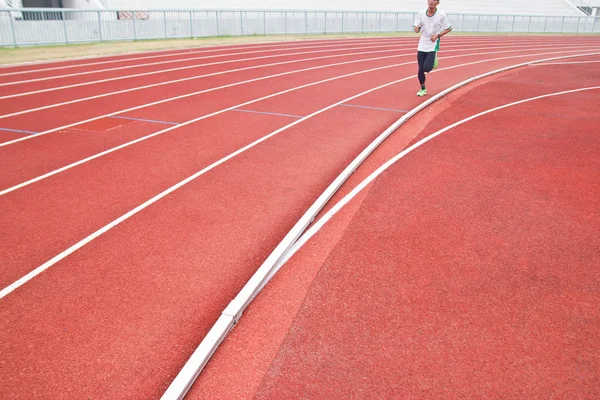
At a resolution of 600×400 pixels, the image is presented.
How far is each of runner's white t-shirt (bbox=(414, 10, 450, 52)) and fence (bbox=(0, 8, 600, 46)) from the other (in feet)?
43.5

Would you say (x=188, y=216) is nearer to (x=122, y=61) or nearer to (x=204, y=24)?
(x=122, y=61)

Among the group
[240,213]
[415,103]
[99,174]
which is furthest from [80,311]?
[415,103]

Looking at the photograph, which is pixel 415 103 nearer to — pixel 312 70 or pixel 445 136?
pixel 445 136

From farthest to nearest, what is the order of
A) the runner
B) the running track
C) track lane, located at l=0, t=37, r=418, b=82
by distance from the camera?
track lane, located at l=0, t=37, r=418, b=82
the runner
the running track

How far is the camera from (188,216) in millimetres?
5406

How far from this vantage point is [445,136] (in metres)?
8.53

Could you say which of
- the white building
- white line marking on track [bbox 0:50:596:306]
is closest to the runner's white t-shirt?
white line marking on track [bbox 0:50:596:306]

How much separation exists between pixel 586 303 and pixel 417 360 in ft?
5.08

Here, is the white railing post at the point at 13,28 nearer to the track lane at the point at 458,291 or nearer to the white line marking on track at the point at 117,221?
the white line marking on track at the point at 117,221

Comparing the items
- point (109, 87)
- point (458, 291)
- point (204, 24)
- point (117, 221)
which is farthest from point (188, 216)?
point (204, 24)

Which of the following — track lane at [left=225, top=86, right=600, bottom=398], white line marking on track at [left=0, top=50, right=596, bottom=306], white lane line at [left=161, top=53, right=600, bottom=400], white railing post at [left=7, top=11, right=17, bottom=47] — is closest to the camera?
white lane line at [left=161, top=53, right=600, bottom=400]

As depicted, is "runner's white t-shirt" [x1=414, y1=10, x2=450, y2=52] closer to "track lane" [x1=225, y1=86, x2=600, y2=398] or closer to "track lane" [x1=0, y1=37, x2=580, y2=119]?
"track lane" [x1=225, y1=86, x2=600, y2=398]

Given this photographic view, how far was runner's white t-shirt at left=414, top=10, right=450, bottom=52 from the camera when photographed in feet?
35.3

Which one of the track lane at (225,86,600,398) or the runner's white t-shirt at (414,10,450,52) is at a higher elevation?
the runner's white t-shirt at (414,10,450,52)
